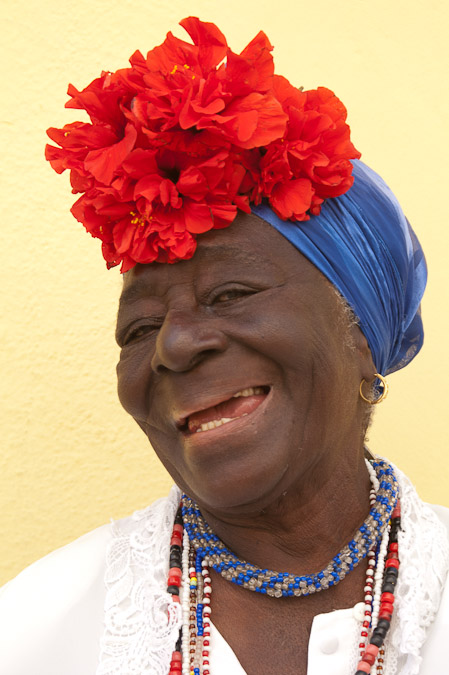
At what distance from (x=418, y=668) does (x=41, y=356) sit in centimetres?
161

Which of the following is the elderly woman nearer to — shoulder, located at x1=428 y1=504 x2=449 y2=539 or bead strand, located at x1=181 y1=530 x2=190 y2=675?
bead strand, located at x1=181 y1=530 x2=190 y2=675

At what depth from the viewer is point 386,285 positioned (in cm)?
199

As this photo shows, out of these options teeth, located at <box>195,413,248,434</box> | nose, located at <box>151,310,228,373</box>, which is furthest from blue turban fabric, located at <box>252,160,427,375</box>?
teeth, located at <box>195,413,248,434</box>

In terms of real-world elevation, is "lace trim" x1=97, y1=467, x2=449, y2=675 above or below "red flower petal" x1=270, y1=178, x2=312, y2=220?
below

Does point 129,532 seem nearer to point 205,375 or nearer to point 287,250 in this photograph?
point 205,375

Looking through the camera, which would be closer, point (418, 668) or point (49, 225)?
point (418, 668)

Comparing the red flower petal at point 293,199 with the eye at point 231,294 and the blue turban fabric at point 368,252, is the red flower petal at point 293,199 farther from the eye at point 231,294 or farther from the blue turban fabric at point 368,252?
the eye at point 231,294

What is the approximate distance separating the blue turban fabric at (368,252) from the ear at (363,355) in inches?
0.6

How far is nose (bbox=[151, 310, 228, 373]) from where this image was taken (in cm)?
177

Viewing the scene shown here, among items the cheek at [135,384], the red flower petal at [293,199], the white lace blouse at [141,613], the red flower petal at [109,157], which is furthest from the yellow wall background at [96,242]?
the red flower petal at [293,199]

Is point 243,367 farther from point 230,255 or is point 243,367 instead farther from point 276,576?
point 276,576

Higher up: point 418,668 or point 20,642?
point 20,642

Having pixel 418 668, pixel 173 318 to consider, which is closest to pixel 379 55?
pixel 173 318

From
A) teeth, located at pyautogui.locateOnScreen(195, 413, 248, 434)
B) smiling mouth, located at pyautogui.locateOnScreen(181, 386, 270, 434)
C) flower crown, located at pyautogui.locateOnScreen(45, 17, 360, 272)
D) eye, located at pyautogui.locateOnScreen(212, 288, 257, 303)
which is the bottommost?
teeth, located at pyautogui.locateOnScreen(195, 413, 248, 434)
